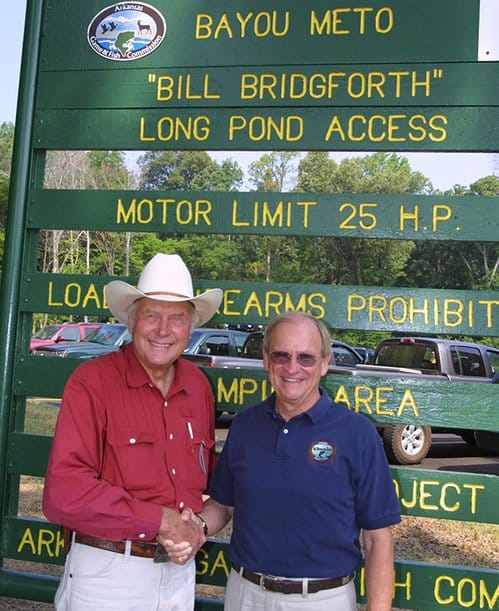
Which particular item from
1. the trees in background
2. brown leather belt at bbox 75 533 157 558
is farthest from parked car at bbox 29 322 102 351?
brown leather belt at bbox 75 533 157 558

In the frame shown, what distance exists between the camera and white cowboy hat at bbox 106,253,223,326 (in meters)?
2.79

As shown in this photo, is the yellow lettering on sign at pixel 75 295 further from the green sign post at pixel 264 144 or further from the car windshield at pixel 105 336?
the car windshield at pixel 105 336

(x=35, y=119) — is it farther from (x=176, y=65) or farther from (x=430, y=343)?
(x=430, y=343)

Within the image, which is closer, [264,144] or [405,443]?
[264,144]

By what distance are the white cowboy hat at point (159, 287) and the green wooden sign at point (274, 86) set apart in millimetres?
1336

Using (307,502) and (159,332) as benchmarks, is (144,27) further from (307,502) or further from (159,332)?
(307,502)

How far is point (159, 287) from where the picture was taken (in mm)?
2793

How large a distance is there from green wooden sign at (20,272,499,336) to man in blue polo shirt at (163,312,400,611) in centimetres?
106

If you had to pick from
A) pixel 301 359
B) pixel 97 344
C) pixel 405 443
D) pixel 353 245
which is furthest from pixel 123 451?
pixel 353 245

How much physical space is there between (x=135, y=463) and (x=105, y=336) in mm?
11327

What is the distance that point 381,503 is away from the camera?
7.94 ft

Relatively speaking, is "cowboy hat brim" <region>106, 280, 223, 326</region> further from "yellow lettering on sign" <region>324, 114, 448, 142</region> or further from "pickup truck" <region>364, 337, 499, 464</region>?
"pickup truck" <region>364, 337, 499, 464</region>

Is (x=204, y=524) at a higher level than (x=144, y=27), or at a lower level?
lower

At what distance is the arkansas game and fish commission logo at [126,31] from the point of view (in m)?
3.89
